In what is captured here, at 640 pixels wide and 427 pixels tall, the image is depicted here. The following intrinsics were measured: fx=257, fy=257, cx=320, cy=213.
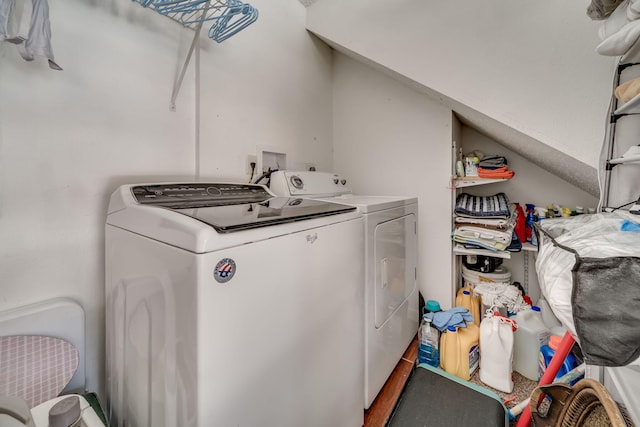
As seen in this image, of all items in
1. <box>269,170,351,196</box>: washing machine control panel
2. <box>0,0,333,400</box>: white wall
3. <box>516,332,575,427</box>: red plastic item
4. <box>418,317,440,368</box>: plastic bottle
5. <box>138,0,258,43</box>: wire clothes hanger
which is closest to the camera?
<box>0,0,333,400</box>: white wall

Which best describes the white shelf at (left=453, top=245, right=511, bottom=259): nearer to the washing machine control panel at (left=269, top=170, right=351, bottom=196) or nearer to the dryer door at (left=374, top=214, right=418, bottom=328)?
the dryer door at (left=374, top=214, right=418, bottom=328)

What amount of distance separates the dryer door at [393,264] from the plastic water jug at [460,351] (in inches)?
15.6

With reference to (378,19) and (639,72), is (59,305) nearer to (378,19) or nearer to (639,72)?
(378,19)

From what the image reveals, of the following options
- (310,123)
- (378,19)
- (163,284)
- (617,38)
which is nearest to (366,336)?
(163,284)

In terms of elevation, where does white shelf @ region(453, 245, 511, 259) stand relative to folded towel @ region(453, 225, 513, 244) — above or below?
below

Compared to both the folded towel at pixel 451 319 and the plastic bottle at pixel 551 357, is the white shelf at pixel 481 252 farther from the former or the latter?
the plastic bottle at pixel 551 357

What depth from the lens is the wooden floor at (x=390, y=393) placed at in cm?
149

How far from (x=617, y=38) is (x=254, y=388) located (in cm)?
167

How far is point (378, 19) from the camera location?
1782 millimetres

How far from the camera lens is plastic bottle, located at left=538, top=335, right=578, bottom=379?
1.51 metres

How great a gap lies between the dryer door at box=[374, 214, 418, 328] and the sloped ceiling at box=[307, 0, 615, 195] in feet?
2.78

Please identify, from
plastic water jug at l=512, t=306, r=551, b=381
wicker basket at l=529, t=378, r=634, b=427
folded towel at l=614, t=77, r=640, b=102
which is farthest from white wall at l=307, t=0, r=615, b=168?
plastic water jug at l=512, t=306, r=551, b=381

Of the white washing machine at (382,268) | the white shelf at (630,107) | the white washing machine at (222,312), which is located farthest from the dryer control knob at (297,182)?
the white shelf at (630,107)

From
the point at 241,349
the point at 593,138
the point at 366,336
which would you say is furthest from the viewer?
the point at 366,336
